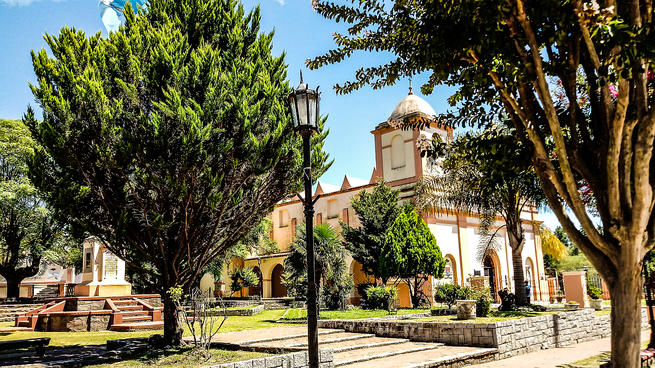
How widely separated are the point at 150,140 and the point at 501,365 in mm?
8517

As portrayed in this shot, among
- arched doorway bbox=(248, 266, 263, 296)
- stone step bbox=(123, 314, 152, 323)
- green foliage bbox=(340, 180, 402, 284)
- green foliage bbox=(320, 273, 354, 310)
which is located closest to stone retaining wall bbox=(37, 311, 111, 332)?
stone step bbox=(123, 314, 152, 323)

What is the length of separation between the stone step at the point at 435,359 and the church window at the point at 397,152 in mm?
19763

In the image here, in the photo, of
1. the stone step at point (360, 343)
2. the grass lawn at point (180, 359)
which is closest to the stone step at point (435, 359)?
the stone step at point (360, 343)

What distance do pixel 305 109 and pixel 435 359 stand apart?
6197mm

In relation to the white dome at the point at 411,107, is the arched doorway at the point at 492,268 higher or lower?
lower

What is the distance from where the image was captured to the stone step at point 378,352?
33.4 ft

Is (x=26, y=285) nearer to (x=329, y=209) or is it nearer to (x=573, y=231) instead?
(x=329, y=209)

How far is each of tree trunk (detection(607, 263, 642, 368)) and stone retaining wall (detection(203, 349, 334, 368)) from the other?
4726 mm

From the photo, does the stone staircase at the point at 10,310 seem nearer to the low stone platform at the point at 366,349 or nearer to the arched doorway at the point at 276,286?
the low stone platform at the point at 366,349

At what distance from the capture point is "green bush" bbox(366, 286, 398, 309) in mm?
19094

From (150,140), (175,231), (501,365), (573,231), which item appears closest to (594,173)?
(573,231)

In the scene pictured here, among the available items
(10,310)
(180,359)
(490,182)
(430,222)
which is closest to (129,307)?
(10,310)

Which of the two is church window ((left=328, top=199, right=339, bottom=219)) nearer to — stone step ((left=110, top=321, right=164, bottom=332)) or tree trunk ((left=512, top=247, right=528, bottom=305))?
tree trunk ((left=512, top=247, right=528, bottom=305))

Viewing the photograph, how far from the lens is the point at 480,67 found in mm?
5766
